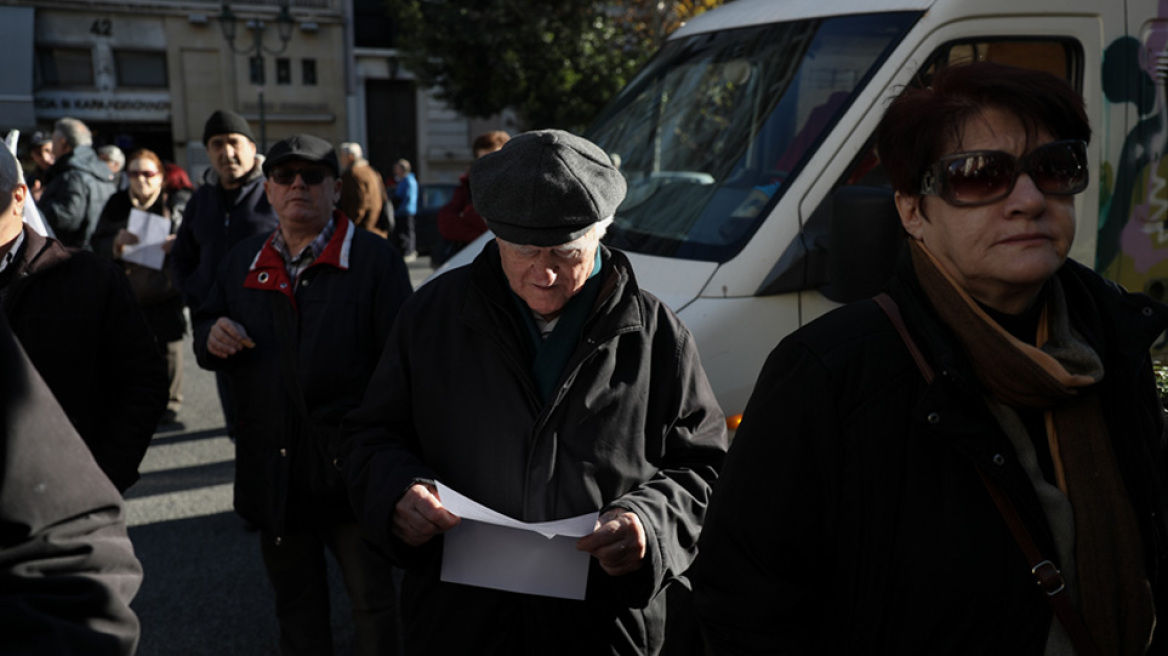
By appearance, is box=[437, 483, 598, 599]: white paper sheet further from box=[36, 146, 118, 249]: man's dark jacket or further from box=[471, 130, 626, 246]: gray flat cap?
box=[36, 146, 118, 249]: man's dark jacket

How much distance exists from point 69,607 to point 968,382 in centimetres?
133

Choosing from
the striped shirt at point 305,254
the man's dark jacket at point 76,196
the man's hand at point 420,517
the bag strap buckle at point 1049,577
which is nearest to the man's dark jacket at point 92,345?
the striped shirt at point 305,254

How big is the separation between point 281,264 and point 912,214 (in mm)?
2167

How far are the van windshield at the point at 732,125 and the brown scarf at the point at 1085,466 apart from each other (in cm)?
178

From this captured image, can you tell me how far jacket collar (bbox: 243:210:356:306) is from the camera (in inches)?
127

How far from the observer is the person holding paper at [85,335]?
2.72m

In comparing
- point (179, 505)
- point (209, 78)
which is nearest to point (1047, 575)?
point (179, 505)

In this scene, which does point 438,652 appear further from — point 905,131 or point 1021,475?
point 905,131

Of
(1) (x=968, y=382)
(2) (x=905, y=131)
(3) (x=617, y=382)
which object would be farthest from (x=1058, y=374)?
(3) (x=617, y=382)

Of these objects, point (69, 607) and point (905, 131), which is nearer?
point (69, 607)

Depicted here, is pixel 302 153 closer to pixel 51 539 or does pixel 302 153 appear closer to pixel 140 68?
pixel 51 539

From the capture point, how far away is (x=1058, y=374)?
1.54 meters

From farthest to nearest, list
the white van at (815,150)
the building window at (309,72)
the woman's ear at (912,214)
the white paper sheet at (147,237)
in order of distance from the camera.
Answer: the building window at (309,72) < the white paper sheet at (147,237) < the white van at (815,150) < the woman's ear at (912,214)

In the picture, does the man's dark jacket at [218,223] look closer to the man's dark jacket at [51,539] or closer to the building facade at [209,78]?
the man's dark jacket at [51,539]
